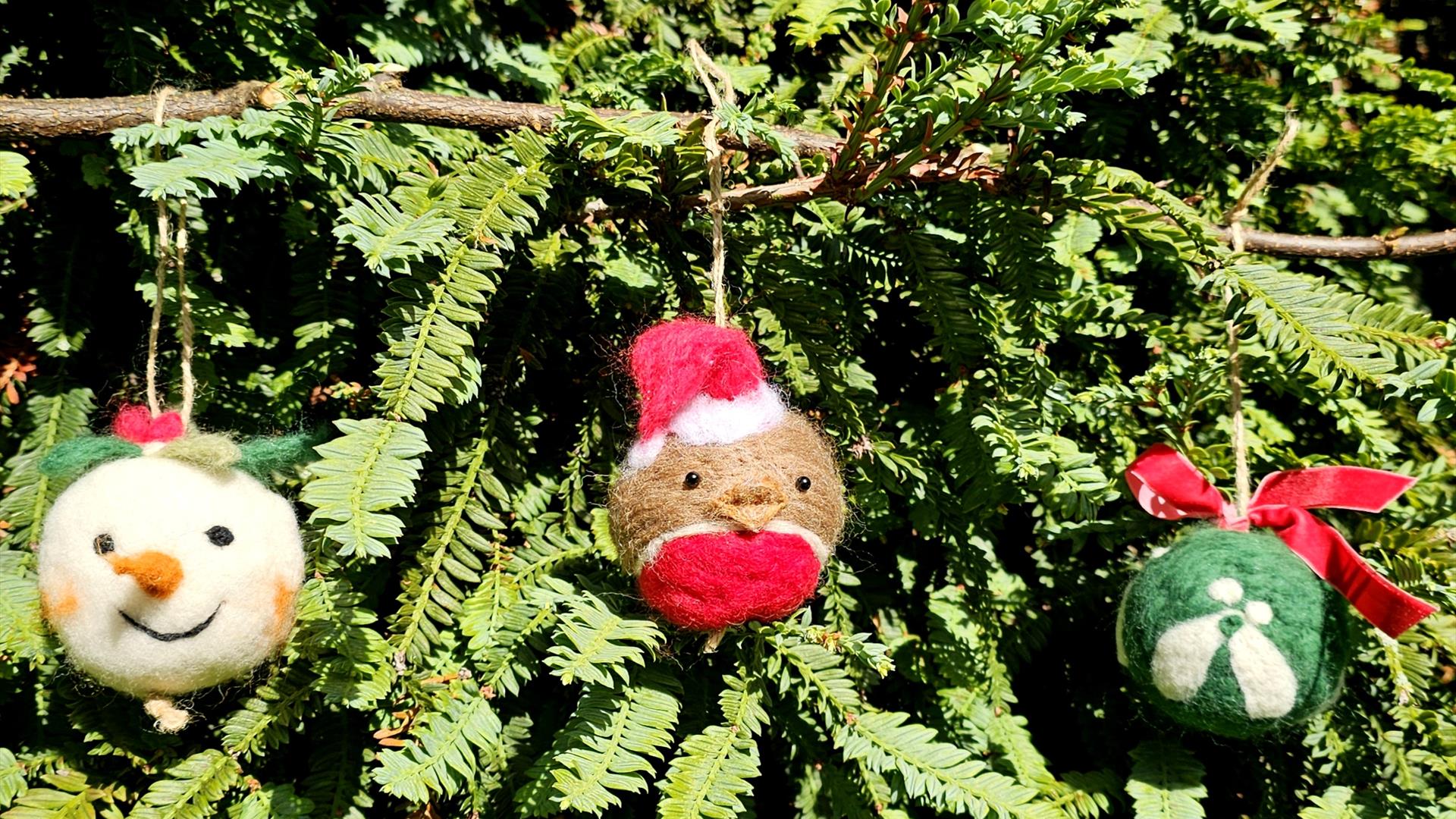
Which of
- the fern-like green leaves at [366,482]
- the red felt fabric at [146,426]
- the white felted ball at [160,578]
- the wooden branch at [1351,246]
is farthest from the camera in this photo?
the wooden branch at [1351,246]

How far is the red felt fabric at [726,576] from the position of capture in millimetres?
838

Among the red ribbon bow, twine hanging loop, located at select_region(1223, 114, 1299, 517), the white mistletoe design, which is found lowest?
the white mistletoe design

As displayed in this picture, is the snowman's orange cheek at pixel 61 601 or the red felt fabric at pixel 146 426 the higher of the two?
the red felt fabric at pixel 146 426

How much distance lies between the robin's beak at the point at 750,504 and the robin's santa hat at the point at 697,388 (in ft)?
0.17

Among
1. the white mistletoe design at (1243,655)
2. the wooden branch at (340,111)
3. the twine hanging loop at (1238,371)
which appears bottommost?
the white mistletoe design at (1243,655)

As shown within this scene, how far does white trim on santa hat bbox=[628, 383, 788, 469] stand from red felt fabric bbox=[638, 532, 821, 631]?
0.29 ft

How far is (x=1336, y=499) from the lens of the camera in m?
1.00

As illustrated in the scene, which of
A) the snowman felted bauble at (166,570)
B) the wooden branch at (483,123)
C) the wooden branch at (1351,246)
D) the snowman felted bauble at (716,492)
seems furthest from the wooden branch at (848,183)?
the snowman felted bauble at (166,570)

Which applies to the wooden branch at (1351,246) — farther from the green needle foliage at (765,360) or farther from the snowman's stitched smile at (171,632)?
the snowman's stitched smile at (171,632)

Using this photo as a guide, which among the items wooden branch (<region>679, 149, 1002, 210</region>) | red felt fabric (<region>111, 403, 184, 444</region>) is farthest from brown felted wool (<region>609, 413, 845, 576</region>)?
red felt fabric (<region>111, 403, 184, 444</region>)

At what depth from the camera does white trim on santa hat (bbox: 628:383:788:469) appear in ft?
2.87

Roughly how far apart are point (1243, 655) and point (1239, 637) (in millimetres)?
17

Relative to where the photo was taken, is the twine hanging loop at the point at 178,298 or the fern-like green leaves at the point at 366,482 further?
the twine hanging loop at the point at 178,298

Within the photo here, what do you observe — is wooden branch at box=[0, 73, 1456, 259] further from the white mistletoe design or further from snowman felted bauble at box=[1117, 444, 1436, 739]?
the white mistletoe design
